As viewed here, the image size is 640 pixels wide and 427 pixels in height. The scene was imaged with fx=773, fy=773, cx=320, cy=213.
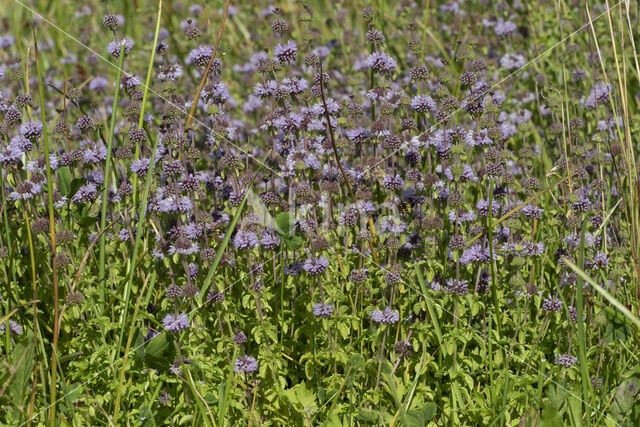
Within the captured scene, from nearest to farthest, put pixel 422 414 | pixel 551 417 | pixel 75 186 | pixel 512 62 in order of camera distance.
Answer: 1. pixel 551 417
2. pixel 422 414
3. pixel 75 186
4. pixel 512 62

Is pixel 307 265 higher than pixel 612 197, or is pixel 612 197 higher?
pixel 307 265

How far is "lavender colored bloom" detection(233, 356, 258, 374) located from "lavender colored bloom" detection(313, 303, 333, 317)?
0.30 metres

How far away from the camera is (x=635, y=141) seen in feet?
14.0

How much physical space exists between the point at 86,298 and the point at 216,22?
13.6 ft

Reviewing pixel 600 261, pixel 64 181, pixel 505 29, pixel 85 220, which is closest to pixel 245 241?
pixel 85 220

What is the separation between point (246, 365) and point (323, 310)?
14.1 inches

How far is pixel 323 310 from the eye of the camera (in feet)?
9.36

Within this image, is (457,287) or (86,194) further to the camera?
(86,194)

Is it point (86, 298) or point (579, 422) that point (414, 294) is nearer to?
point (579, 422)

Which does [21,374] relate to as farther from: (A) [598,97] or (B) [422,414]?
(A) [598,97]

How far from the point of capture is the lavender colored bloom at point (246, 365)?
9.43ft

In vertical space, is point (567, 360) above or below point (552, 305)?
below

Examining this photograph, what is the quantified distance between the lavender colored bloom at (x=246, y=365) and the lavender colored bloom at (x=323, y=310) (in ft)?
0.97

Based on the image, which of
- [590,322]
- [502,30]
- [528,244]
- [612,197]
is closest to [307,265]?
[528,244]
